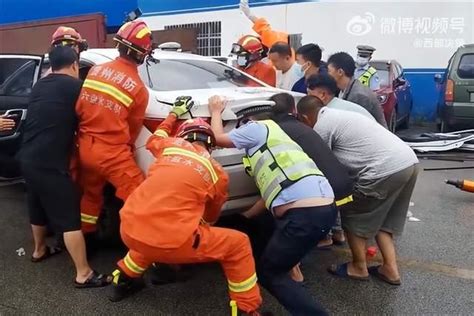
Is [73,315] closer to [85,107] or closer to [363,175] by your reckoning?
[85,107]

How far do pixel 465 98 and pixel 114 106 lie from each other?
7.04m

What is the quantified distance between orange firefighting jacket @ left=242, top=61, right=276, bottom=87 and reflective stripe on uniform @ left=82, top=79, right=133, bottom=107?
2.54 metres

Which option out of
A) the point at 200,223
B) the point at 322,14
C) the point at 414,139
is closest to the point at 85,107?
the point at 200,223

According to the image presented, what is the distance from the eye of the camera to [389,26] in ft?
37.9

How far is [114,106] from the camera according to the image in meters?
3.53

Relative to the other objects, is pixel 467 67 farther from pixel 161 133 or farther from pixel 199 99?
pixel 161 133

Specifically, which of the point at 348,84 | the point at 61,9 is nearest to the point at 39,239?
the point at 348,84

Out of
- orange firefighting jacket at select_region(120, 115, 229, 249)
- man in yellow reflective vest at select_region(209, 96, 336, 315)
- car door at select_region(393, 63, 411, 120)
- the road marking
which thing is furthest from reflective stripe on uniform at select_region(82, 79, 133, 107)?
car door at select_region(393, 63, 411, 120)

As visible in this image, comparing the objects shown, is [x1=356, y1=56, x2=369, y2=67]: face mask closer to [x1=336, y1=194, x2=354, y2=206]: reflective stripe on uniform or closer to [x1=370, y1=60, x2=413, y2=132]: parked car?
[x1=370, y1=60, x2=413, y2=132]: parked car

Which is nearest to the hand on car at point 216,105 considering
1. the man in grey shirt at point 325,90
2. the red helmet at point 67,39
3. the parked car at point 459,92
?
the man in grey shirt at point 325,90

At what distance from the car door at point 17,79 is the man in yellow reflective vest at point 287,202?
8.74ft

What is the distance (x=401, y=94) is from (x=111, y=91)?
7.45 meters

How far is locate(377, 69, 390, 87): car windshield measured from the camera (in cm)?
935

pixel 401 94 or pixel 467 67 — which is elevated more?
pixel 467 67
